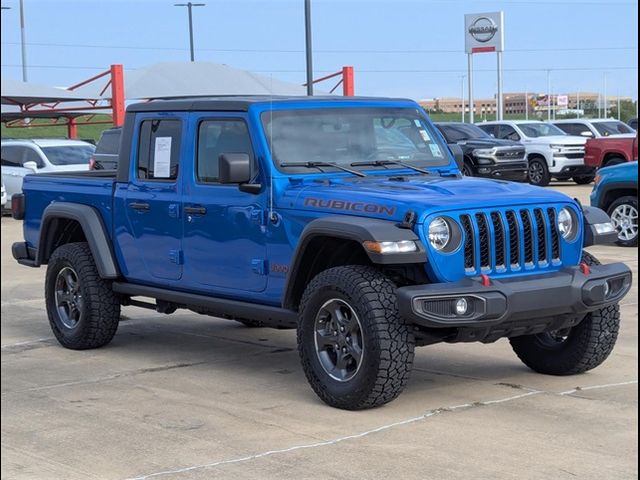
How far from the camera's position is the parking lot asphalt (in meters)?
5.32

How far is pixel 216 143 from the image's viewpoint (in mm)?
7777

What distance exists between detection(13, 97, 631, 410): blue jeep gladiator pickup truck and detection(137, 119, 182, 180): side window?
1cm

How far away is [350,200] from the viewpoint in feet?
21.8

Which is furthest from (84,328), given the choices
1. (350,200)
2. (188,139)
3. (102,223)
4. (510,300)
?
(510,300)

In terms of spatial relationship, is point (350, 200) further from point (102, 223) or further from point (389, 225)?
point (102, 223)

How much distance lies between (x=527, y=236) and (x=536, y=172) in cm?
2501

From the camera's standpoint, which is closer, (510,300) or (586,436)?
(586,436)

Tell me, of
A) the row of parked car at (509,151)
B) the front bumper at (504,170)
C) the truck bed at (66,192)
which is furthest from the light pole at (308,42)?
the truck bed at (66,192)

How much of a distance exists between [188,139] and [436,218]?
2.32 m

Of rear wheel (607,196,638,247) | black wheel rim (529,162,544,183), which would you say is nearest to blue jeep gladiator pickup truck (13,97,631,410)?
rear wheel (607,196,638,247)

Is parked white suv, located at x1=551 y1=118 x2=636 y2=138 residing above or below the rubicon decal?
above

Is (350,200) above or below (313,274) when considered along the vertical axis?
above

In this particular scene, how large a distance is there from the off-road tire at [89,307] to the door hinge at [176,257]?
87 cm

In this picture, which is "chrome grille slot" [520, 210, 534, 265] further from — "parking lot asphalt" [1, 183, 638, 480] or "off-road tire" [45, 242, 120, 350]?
"off-road tire" [45, 242, 120, 350]
